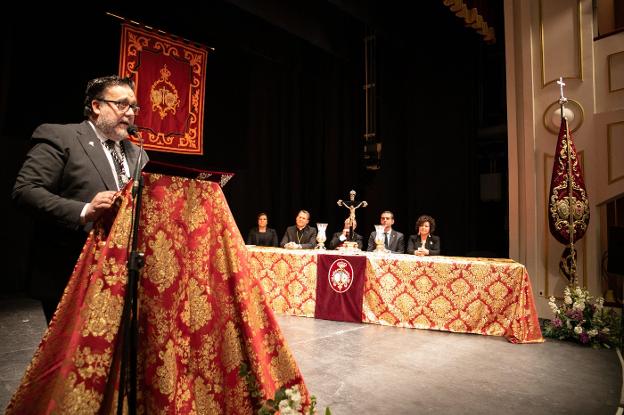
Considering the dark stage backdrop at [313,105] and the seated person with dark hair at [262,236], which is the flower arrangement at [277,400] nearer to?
the dark stage backdrop at [313,105]

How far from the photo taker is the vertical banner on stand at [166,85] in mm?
4773

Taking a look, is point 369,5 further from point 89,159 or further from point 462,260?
point 89,159

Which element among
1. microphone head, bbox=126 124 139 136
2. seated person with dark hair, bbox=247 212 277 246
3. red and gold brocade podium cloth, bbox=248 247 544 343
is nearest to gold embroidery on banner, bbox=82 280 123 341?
microphone head, bbox=126 124 139 136

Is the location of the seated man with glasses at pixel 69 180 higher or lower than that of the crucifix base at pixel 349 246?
higher

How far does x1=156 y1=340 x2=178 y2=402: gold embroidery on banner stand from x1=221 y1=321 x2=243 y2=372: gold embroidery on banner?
0.63 feet

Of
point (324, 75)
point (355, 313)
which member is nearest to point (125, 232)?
point (355, 313)

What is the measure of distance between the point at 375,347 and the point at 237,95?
4359mm

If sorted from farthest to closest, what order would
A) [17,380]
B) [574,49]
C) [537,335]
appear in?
[574,49], [537,335], [17,380]

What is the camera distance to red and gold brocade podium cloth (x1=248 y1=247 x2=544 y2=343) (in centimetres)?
342

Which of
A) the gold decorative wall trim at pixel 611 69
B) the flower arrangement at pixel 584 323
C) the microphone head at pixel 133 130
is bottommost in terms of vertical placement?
the flower arrangement at pixel 584 323

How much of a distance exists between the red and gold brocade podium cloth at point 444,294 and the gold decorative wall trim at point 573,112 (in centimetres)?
176

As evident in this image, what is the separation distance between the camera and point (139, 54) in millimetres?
4797

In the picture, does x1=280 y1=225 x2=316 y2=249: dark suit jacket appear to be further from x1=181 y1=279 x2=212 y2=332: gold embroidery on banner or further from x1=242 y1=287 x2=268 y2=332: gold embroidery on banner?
x1=181 y1=279 x2=212 y2=332: gold embroidery on banner

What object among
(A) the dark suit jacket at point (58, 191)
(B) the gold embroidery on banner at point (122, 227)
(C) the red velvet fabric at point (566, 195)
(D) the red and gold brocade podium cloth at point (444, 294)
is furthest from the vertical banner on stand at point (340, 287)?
(B) the gold embroidery on banner at point (122, 227)
